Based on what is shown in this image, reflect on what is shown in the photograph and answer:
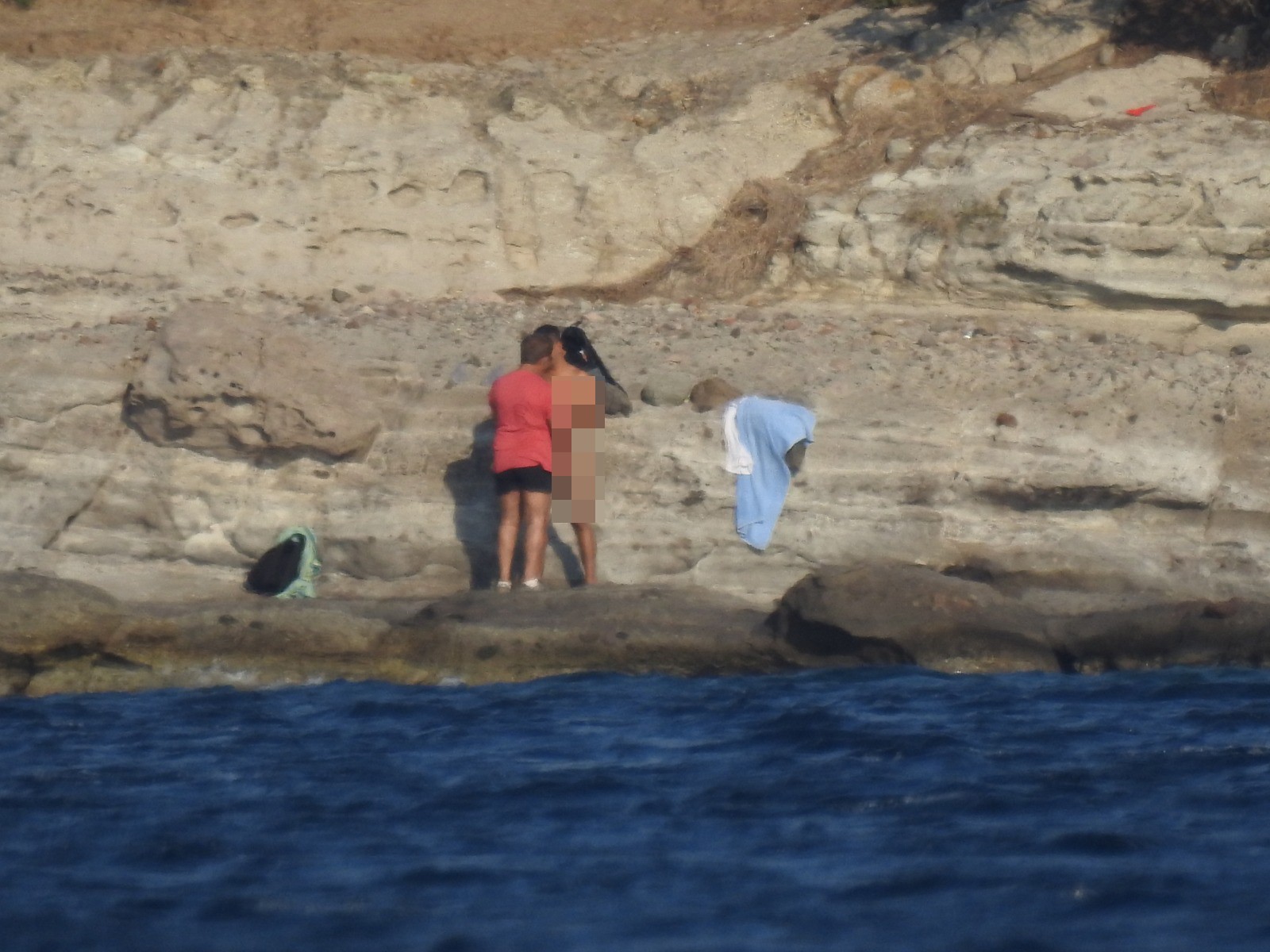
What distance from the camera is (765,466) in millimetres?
9664

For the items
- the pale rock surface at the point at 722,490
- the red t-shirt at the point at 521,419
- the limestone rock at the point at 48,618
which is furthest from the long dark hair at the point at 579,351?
the limestone rock at the point at 48,618

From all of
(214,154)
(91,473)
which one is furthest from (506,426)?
(214,154)

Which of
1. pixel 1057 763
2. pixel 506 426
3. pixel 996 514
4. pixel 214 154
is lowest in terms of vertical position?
pixel 1057 763

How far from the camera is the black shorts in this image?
927 cm

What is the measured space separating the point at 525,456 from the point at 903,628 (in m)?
2.08

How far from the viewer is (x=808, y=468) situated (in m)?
9.75

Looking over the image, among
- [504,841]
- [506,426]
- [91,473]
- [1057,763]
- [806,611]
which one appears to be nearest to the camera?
[504,841]

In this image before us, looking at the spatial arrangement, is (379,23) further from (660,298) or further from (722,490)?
(722,490)

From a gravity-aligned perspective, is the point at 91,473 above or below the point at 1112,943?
above

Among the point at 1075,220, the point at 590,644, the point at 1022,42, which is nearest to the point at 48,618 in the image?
the point at 590,644

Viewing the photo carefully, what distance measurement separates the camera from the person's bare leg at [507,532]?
9266 mm

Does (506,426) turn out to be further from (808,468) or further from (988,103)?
(988,103)

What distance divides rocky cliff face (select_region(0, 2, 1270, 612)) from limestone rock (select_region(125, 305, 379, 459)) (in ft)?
0.07

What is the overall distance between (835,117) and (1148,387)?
3.86 meters
